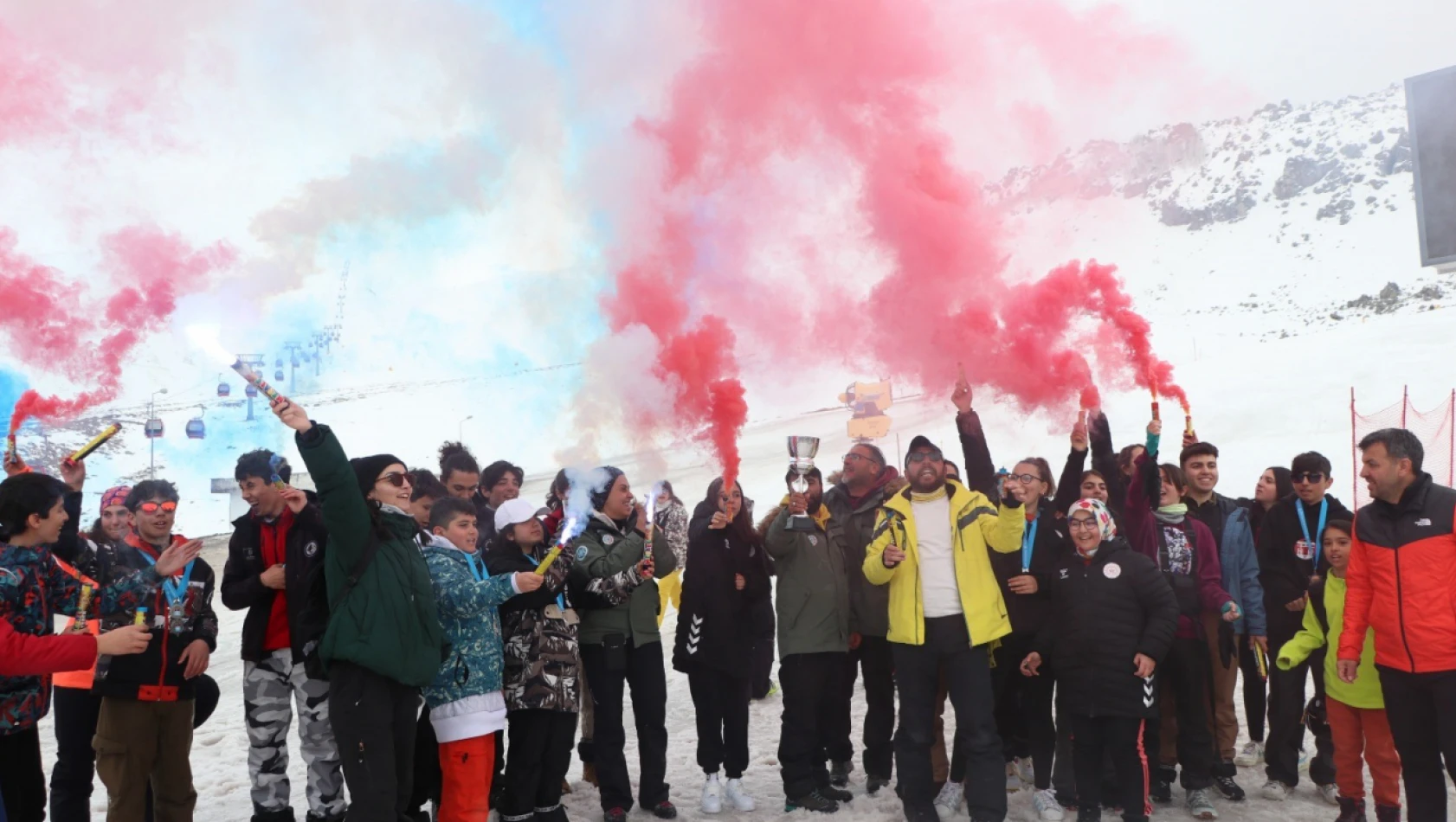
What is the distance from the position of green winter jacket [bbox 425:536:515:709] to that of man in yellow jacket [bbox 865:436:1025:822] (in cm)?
257

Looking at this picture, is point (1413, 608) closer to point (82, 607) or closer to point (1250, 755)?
point (1250, 755)

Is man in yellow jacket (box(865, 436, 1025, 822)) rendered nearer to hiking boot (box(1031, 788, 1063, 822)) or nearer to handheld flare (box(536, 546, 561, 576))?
hiking boot (box(1031, 788, 1063, 822))

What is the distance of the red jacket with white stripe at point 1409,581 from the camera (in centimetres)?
516

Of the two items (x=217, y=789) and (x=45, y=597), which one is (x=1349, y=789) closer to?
(x=45, y=597)

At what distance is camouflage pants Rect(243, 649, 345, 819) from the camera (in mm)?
5590

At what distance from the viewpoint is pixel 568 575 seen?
6.46 metres

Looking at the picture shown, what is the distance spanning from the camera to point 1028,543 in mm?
7094

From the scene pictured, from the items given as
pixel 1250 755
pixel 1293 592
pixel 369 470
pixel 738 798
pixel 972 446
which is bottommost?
pixel 1250 755

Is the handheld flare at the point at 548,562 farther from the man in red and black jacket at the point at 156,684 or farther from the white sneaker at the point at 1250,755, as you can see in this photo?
the white sneaker at the point at 1250,755

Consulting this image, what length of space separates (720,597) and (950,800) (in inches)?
84.1

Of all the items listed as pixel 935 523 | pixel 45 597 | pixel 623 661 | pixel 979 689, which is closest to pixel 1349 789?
pixel 979 689

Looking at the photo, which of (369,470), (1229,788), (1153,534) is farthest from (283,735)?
(1229,788)

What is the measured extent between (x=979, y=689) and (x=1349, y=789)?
2.28 meters

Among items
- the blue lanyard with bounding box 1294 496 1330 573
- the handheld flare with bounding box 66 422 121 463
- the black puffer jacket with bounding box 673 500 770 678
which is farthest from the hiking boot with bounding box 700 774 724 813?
the blue lanyard with bounding box 1294 496 1330 573
